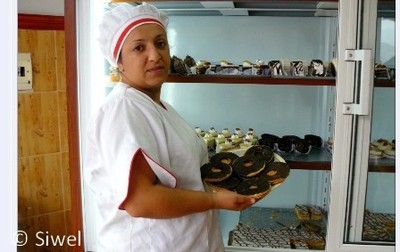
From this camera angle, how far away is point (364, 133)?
4.02ft

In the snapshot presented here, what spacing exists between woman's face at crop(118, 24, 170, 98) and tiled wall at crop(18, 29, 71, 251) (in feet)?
1.97

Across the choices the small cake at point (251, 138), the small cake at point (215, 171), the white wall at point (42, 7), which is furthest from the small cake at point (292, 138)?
the white wall at point (42, 7)

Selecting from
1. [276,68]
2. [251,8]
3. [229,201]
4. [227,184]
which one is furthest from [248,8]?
[229,201]

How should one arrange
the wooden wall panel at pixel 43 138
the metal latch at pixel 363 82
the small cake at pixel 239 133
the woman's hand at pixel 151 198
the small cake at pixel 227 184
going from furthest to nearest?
1. the small cake at pixel 239 133
2. the wooden wall panel at pixel 43 138
3. the metal latch at pixel 363 82
4. the small cake at pixel 227 184
5. the woman's hand at pixel 151 198

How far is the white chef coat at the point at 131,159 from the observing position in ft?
2.22

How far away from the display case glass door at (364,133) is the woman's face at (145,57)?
64 cm

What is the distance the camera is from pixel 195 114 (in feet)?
5.33

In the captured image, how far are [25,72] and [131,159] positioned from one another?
75 centimetres

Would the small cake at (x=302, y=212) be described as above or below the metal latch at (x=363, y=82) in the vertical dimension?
below

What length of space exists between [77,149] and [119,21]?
1.99 ft

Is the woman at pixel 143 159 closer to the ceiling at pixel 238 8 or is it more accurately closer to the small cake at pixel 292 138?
the ceiling at pixel 238 8

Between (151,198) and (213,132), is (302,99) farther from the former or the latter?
(151,198)

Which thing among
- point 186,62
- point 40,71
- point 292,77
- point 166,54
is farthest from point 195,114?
point 166,54

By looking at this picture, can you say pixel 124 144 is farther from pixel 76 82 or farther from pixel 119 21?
pixel 76 82
